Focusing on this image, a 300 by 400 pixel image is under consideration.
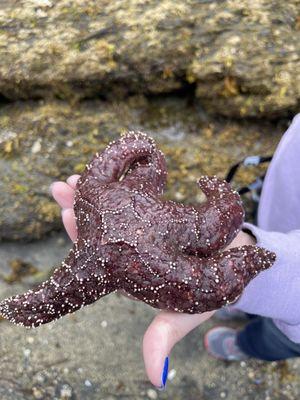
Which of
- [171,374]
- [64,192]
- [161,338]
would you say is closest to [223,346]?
[171,374]

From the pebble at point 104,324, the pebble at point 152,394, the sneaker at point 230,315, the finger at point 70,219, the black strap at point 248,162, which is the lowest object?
the pebble at point 152,394

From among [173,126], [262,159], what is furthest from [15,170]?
[262,159]

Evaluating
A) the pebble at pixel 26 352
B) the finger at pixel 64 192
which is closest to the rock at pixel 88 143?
the finger at pixel 64 192

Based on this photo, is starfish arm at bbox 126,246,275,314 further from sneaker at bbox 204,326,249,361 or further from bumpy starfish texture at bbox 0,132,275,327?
sneaker at bbox 204,326,249,361

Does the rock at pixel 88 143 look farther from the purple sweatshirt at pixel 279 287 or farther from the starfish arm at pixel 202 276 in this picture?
the starfish arm at pixel 202 276

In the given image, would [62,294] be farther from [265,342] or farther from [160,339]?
[265,342]

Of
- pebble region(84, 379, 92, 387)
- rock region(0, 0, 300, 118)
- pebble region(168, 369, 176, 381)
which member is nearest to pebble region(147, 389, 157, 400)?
pebble region(168, 369, 176, 381)

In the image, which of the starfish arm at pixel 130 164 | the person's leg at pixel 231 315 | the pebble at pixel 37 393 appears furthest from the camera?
the person's leg at pixel 231 315
